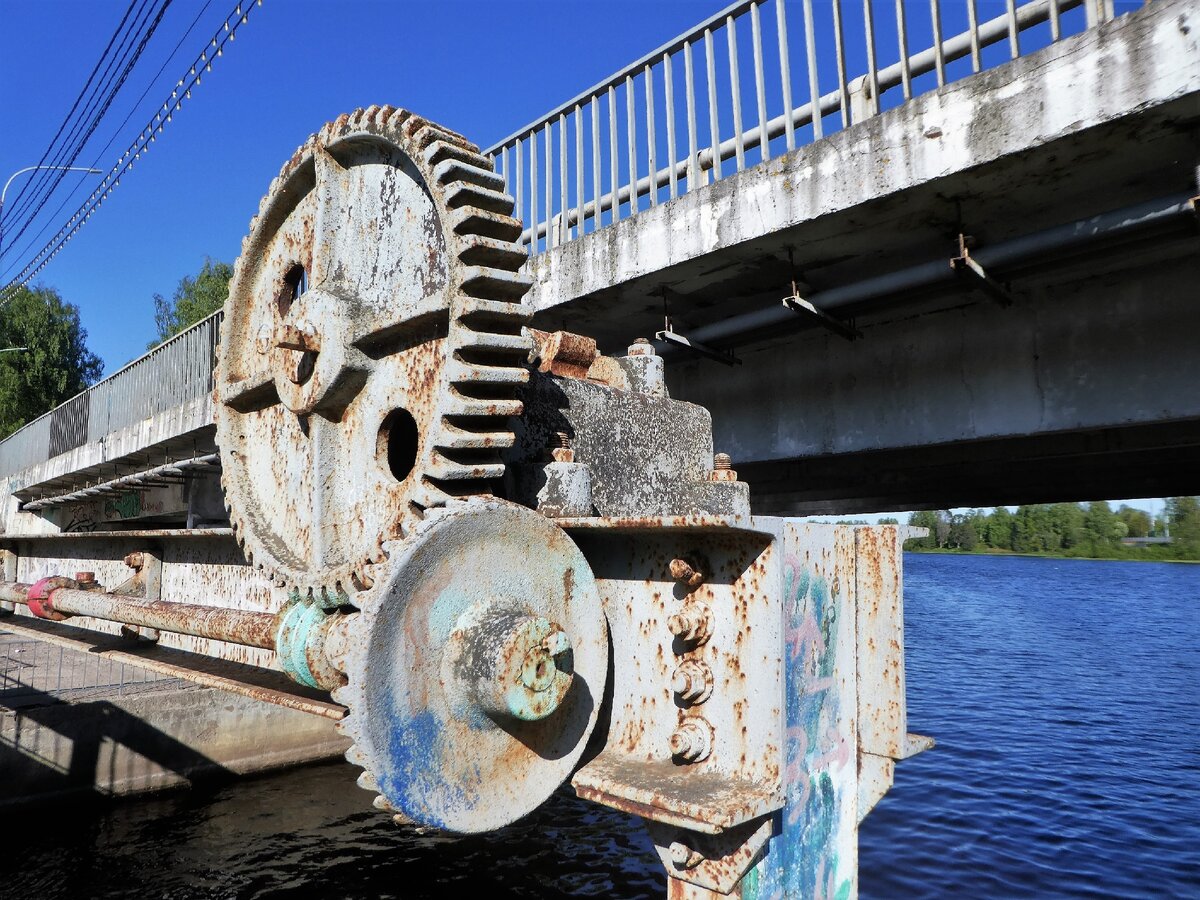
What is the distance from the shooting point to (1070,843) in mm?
8812

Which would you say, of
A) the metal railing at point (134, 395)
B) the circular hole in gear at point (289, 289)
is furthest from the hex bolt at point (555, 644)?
the metal railing at point (134, 395)

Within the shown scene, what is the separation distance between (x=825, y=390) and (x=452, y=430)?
13.5 feet

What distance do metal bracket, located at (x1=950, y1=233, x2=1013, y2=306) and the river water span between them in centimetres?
592

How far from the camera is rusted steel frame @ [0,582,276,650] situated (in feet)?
9.92

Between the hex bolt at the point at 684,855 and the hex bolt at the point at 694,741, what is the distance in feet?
0.86

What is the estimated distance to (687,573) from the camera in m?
2.65

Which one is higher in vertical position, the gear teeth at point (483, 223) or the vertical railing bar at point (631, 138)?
the vertical railing bar at point (631, 138)

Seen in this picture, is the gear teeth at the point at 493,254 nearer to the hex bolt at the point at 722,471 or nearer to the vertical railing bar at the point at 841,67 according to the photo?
the hex bolt at the point at 722,471

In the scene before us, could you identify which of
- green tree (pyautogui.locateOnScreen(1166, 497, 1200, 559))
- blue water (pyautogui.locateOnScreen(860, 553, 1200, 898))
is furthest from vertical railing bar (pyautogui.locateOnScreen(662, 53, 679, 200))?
green tree (pyautogui.locateOnScreen(1166, 497, 1200, 559))

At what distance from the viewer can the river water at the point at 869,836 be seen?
8.38m

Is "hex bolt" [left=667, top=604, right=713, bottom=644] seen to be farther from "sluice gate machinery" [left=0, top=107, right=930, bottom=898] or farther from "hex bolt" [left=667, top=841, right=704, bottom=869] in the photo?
"hex bolt" [left=667, top=841, right=704, bottom=869]

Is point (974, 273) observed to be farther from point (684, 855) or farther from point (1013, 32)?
point (684, 855)

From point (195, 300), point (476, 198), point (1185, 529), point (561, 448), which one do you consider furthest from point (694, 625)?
point (1185, 529)

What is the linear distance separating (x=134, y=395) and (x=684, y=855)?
553 inches
